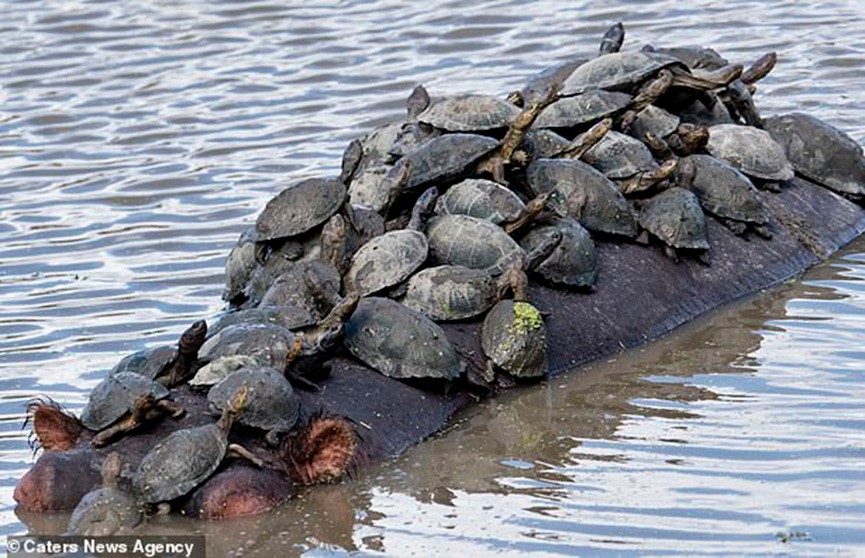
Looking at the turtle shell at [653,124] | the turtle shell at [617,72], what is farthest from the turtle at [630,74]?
the turtle shell at [653,124]

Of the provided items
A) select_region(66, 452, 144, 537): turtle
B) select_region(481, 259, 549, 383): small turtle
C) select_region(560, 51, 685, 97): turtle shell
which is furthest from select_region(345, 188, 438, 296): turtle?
select_region(560, 51, 685, 97): turtle shell

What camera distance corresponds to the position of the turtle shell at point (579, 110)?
8844 mm

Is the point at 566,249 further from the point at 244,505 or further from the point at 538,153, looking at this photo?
the point at 244,505

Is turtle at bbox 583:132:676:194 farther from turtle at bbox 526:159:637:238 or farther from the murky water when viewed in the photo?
the murky water

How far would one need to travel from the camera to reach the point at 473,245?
25.1 ft

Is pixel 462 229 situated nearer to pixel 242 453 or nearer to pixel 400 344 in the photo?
pixel 400 344

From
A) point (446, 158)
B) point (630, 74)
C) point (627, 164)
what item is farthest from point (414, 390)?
point (630, 74)

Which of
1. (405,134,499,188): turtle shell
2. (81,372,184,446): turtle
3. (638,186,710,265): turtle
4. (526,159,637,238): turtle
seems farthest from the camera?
(638,186,710,265): turtle

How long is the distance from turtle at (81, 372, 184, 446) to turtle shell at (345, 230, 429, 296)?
4.08 ft

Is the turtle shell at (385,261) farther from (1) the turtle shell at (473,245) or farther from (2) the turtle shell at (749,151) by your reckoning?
(2) the turtle shell at (749,151)

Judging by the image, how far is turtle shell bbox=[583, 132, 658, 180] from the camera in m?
8.62

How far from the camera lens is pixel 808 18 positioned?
50.9 ft

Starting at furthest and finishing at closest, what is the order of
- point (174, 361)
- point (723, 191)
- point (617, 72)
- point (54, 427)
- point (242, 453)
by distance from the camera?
1. point (617, 72)
2. point (723, 191)
3. point (174, 361)
4. point (54, 427)
5. point (242, 453)

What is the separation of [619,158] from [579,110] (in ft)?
1.28
